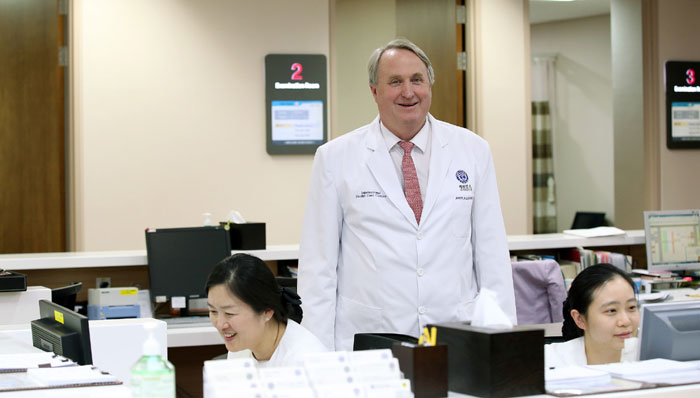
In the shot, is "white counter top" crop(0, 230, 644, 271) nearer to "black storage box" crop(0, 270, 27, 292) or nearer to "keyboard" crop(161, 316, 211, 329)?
"keyboard" crop(161, 316, 211, 329)

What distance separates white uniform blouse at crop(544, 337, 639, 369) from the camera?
2.15m

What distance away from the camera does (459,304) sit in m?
2.42

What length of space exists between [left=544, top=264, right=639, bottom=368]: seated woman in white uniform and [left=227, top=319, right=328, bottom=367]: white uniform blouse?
0.63 meters

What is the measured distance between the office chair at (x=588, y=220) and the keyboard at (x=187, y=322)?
5.58m

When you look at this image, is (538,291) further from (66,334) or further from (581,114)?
(581,114)

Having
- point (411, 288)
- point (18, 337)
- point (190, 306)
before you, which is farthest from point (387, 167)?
point (190, 306)

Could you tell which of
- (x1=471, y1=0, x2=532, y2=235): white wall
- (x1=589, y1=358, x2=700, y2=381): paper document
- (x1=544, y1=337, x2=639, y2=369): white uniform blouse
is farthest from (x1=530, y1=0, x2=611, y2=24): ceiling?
(x1=589, y1=358, x2=700, y2=381): paper document

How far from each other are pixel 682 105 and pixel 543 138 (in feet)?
9.31

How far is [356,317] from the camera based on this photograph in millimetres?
2445

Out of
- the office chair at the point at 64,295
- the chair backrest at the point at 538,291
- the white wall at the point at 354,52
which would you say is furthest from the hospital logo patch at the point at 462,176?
the white wall at the point at 354,52

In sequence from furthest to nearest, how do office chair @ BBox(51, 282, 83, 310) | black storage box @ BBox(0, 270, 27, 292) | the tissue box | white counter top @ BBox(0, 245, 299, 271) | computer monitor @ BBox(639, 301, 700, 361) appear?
white counter top @ BBox(0, 245, 299, 271)
office chair @ BBox(51, 282, 83, 310)
black storage box @ BBox(0, 270, 27, 292)
computer monitor @ BBox(639, 301, 700, 361)
the tissue box

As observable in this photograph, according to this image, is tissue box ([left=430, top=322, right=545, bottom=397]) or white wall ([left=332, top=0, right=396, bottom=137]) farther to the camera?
white wall ([left=332, top=0, right=396, bottom=137])

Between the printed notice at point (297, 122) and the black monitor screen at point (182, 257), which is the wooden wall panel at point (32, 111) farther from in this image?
the black monitor screen at point (182, 257)

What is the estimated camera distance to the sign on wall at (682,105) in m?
6.12
